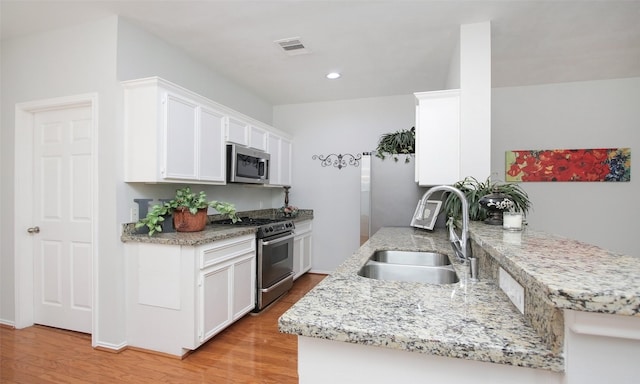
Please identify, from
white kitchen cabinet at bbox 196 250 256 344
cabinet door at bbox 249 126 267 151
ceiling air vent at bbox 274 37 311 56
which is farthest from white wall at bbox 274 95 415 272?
white kitchen cabinet at bbox 196 250 256 344

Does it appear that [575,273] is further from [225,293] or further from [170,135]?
[170,135]

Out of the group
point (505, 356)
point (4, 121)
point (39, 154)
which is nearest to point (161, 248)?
point (39, 154)

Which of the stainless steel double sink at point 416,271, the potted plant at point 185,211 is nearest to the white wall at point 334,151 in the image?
the potted plant at point 185,211

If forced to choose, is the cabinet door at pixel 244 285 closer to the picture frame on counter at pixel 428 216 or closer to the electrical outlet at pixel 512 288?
the picture frame on counter at pixel 428 216

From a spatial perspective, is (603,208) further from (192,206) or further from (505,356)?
(192,206)

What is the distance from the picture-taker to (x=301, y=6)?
224 cm

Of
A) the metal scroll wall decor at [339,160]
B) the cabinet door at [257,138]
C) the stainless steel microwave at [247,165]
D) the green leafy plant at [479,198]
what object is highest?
the cabinet door at [257,138]

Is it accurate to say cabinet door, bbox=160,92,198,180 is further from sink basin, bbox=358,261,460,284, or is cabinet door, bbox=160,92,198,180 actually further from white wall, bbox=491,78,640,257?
white wall, bbox=491,78,640,257

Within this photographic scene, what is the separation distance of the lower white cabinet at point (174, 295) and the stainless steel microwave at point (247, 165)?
900mm

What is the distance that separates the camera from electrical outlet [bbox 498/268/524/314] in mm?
874

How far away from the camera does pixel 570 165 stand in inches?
149

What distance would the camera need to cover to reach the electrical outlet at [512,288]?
87cm

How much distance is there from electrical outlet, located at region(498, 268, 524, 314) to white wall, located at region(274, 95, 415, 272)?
339cm

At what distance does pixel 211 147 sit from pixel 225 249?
99 cm
